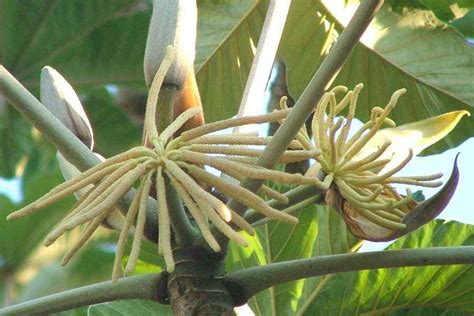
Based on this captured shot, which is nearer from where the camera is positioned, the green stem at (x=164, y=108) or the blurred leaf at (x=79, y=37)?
the green stem at (x=164, y=108)

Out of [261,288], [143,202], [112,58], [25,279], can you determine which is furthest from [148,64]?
[112,58]

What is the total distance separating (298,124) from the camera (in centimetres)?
107

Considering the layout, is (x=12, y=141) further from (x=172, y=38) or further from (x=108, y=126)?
(x=172, y=38)

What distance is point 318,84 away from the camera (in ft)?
3.48

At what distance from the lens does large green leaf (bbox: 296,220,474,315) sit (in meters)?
1.59

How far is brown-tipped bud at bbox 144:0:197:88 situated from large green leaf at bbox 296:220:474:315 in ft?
2.06

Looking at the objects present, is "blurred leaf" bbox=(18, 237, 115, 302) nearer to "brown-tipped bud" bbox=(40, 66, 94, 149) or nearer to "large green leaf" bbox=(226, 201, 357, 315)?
"large green leaf" bbox=(226, 201, 357, 315)

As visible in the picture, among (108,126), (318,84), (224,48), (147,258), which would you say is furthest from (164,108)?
(108,126)

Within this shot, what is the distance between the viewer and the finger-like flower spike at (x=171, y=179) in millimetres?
1015

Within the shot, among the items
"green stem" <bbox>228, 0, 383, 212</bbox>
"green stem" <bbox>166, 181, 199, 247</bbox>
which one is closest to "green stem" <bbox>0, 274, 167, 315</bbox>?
"green stem" <bbox>166, 181, 199, 247</bbox>

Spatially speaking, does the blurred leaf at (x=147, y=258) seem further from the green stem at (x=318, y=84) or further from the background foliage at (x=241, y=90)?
the green stem at (x=318, y=84)

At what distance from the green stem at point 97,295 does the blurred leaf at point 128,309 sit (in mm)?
336

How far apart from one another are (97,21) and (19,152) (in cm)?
36

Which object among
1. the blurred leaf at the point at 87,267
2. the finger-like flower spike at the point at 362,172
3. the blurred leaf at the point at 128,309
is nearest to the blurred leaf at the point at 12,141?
the blurred leaf at the point at 87,267
